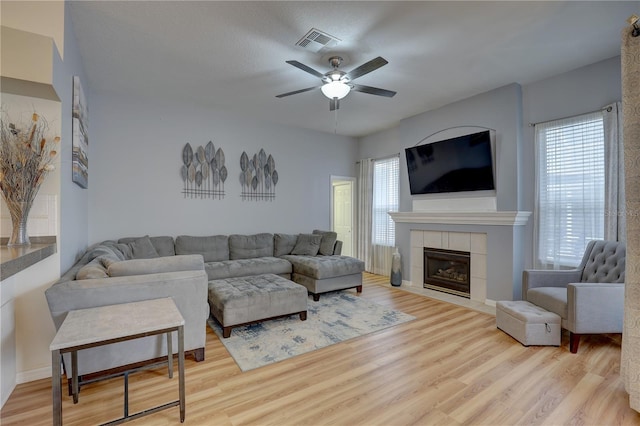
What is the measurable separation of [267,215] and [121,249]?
2.34 meters

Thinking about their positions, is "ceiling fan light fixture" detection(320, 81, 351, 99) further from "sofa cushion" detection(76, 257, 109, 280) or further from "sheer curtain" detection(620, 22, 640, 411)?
"sofa cushion" detection(76, 257, 109, 280)

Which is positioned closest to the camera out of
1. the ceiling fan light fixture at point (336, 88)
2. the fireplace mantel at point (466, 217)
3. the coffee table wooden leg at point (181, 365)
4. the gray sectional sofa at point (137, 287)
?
the coffee table wooden leg at point (181, 365)

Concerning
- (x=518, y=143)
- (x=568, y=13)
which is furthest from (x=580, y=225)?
(x=568, y=13)

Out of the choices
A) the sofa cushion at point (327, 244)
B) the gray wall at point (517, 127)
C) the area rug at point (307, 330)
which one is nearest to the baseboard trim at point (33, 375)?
the area rug at point (307, 330)

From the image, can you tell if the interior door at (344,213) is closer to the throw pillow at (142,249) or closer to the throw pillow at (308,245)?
the throw pillow at (308,245)

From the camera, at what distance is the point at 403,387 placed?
2111mm

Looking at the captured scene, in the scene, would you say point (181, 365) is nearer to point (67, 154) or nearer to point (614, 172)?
point (67, 154)

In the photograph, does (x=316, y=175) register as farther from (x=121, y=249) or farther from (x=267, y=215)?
(x=121, y=249)

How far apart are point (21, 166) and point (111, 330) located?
144cm

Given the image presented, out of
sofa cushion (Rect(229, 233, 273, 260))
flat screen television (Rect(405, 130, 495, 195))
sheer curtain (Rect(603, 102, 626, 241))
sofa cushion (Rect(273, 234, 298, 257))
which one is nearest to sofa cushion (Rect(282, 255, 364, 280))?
sofa cushion (Rect(273, 234, 298, 257))

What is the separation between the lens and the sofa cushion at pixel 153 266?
2.21 metres

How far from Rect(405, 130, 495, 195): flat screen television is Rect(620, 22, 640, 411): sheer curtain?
2.05m

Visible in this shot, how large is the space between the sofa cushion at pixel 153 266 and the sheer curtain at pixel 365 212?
13.7 feet

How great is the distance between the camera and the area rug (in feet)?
8.47
